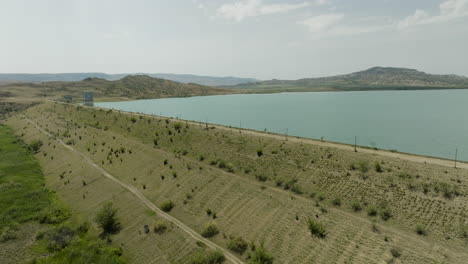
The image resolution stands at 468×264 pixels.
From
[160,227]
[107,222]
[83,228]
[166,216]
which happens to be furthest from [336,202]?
[83,228]

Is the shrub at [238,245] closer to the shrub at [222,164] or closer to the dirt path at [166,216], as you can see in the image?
the dirt path at [166,216]

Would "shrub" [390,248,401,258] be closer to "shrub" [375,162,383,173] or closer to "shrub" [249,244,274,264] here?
"shrub" [249,244,274,264]

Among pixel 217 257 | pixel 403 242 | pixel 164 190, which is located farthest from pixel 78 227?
pixel 403 242

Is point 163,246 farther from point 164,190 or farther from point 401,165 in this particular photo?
point 401,165

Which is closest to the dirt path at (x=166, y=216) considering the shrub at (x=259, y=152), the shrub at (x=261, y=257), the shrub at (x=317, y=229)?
the shrub at (x=261, y=257)

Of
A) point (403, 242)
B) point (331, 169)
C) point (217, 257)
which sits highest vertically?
point (331, 169)

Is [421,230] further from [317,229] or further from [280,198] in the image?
[280,198]
